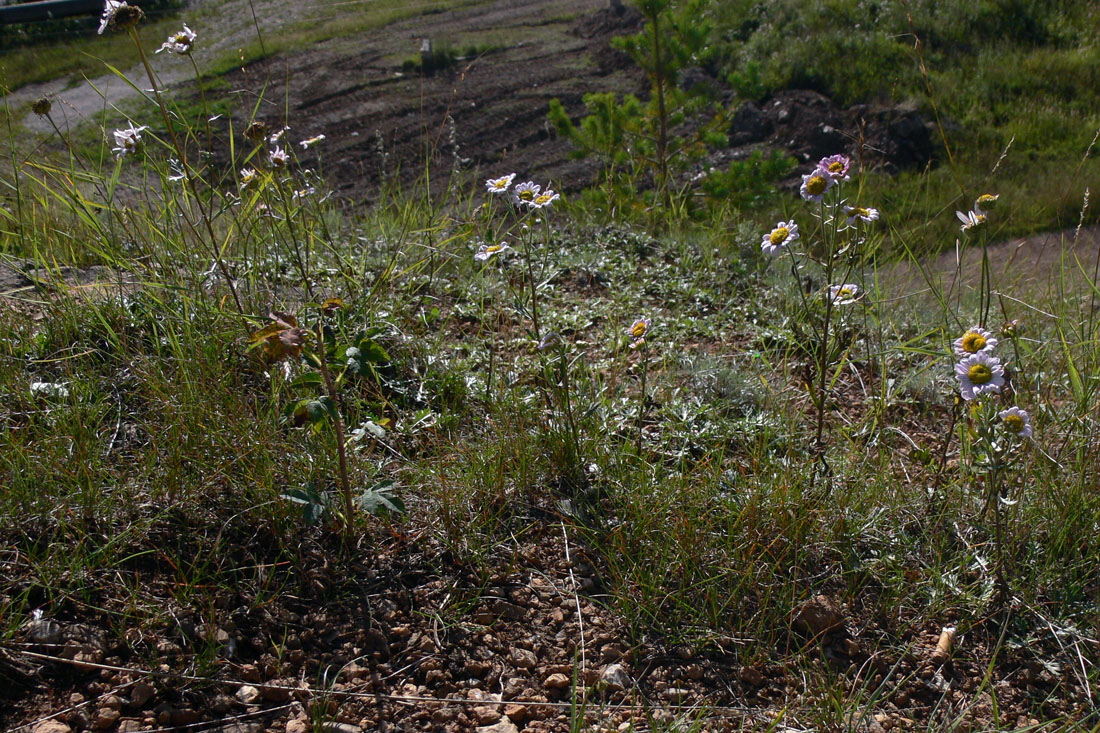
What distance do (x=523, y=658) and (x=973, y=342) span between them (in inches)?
48.6

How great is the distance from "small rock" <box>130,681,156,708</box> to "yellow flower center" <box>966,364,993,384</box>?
1813mm

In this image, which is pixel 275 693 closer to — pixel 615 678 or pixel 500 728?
pixel 500 728

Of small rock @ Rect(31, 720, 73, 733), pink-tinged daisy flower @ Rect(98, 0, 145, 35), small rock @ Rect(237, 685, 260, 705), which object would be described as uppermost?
pink-tinged daisy flower @ Rect(98, 0, 145, 35)

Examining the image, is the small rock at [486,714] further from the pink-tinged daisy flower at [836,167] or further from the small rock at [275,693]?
the pink-tinged daisy flower at [836,167]

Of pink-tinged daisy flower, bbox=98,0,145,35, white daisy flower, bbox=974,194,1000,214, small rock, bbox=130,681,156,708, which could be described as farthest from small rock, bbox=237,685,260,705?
white daisy flower, bbox=974,194,1000,214

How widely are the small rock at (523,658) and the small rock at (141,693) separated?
73 cm

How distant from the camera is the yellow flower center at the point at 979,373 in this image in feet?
5.16

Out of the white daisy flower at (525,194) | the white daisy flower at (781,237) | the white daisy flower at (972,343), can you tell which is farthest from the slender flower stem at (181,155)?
the white daisy flower at (972,343)

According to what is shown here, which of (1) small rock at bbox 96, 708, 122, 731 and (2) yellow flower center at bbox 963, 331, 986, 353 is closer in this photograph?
(1) small rock at bbox 96, 708, 122, 731

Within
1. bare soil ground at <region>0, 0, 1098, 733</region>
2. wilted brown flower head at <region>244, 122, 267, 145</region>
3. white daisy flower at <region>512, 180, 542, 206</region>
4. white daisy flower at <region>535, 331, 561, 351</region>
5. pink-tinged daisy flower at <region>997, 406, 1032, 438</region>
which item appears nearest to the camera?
bare soil ground at <region>0, 0, 1098, 733</region>

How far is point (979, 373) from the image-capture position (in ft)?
5.18

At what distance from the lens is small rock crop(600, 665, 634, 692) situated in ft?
Answer: 5.07

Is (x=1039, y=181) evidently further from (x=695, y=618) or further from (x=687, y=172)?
(x=695, y=618)

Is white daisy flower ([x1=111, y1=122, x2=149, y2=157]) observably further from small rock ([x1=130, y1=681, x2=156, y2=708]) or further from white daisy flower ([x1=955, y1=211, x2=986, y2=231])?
white daisy flower ([x1=955, y1=211, x2=986, y2=231])
